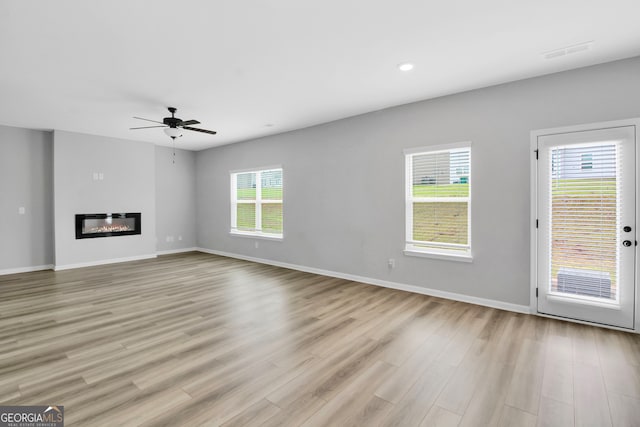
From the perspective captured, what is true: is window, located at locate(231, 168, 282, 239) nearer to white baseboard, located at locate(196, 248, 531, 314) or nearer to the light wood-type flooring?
white baseboard, located at locate(196, 248, 531, 314)

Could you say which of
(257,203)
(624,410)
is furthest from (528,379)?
(257,203)

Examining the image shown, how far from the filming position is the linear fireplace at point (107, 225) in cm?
647

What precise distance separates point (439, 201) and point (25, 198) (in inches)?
300

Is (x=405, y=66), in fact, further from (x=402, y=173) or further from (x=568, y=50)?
(x=402, y=173)

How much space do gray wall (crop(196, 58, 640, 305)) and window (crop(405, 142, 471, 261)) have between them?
119mm

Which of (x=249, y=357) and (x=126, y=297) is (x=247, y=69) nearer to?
(x=249, y=357)

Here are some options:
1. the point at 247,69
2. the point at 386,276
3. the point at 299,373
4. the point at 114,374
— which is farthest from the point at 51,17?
the point at 386,276

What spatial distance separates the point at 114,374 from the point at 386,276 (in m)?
3.63

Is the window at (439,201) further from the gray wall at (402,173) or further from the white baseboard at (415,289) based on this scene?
the white baseboard at (415,289)

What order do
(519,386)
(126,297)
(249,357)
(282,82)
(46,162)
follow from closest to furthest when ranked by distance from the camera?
1. (519,386)
2. (249,357)
3. (282,82)
4. (126,297)
5. (46,162)

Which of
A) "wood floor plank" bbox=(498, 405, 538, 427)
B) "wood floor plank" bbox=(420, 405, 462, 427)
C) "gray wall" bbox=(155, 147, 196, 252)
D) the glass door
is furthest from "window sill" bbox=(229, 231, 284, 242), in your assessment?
"wood floor plank" bbox=(498, 405, 538, 427)

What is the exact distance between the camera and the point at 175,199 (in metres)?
8.27

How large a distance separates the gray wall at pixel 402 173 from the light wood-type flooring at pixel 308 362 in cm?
57

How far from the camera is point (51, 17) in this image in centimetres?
238
